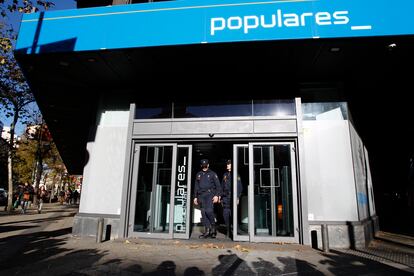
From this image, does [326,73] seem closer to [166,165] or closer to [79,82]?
[166,165]

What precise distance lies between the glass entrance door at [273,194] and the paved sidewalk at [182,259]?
42 centimetres

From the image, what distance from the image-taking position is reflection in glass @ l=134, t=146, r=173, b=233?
7.44m

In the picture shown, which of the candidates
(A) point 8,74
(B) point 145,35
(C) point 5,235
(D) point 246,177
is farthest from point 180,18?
(A) point 8,74

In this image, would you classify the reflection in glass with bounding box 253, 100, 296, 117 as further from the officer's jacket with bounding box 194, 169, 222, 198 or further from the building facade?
the officer's jacket with bounding box 194, 169, 222, 198

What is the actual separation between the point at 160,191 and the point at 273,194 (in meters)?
2.88

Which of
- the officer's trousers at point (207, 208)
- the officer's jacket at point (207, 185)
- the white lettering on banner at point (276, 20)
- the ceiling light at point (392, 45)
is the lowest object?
the officer's trousers at point (207, 208)

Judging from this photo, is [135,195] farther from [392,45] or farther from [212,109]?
[392,45]

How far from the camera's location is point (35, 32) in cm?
635

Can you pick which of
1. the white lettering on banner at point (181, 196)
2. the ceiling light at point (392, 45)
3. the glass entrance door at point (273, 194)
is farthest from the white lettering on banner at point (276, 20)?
the white lettering on banner at point (181, 196)

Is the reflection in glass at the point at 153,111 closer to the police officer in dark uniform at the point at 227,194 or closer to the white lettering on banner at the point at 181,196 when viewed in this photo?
the white lettering on banner at the point at 181,196

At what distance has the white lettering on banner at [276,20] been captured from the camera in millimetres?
5539

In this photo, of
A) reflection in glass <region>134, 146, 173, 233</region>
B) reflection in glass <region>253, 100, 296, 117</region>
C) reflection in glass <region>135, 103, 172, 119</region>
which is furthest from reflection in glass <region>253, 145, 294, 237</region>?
reflection in glass <region>135, 103, 172, 119</region>

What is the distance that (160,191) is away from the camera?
7.55m

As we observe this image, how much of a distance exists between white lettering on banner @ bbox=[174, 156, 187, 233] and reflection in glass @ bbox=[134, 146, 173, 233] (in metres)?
0.23
